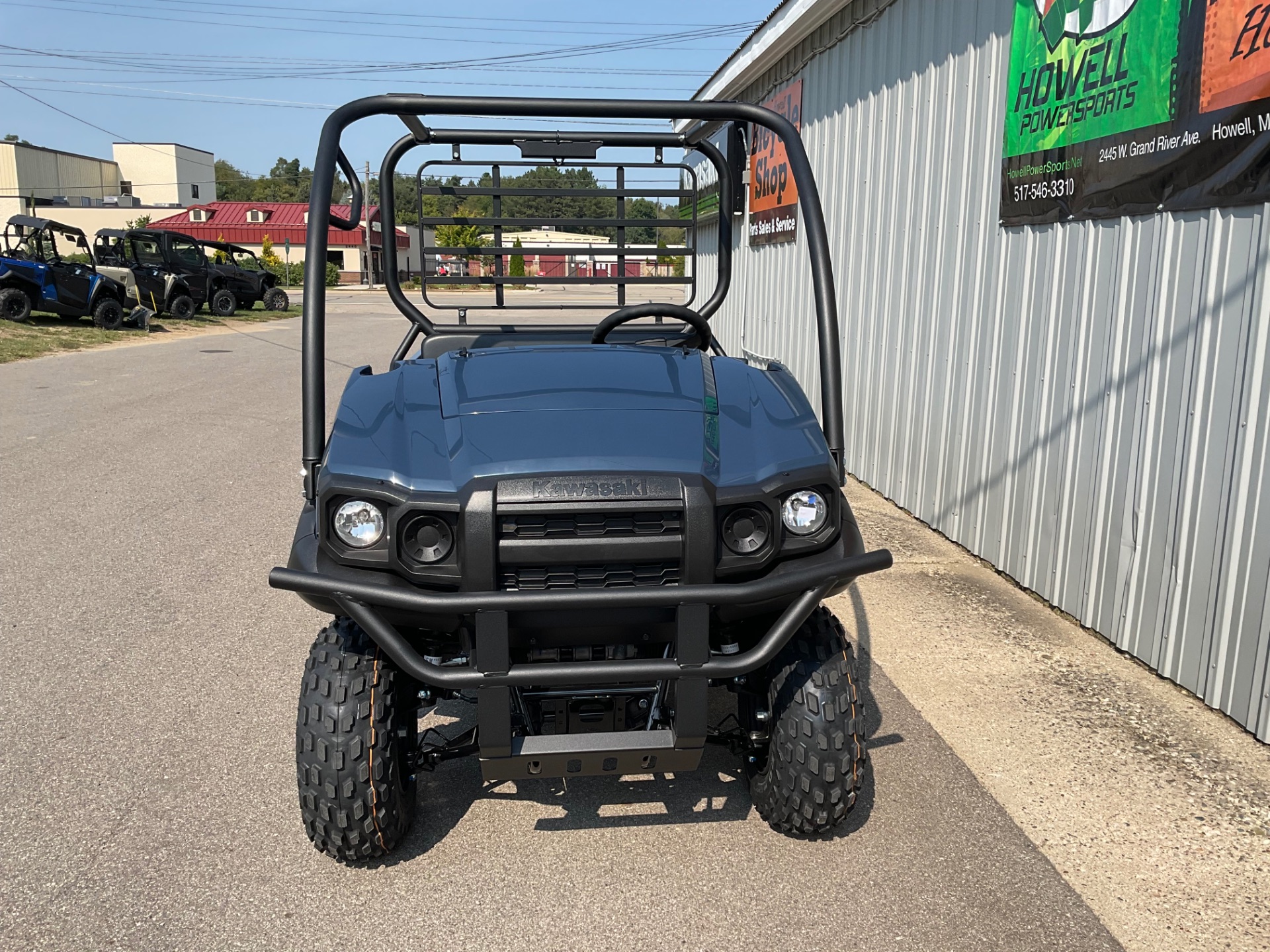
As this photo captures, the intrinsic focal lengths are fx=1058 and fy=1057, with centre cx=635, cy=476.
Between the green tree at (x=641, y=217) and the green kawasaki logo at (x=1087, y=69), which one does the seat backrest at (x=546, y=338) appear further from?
the green kawasaki logo at (x=1087, y=69)

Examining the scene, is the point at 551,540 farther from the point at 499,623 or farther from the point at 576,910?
the point at 576,910

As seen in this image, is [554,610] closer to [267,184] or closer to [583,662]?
[583,662]

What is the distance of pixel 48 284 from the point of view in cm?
1944

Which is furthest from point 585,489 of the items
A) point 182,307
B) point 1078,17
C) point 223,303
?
point 223,303

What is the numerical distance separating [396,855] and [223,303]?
25.6 meters

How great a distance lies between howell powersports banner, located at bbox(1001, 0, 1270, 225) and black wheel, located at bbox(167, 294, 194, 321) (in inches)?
879

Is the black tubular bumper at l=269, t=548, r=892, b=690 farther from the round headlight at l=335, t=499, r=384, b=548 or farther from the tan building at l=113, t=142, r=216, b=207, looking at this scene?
the tan building at l=113, t=142, r=216, b=207

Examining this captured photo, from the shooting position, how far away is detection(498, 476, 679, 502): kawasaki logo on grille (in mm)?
2482

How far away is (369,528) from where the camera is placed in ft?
8.54

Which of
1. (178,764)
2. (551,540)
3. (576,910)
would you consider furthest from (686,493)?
(178,764)

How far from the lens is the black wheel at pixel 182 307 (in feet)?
78.8

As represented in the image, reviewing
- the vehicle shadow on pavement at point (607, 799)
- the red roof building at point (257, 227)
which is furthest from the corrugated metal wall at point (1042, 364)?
the red roof building at point (257, 227)

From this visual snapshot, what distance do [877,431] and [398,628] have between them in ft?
18.0

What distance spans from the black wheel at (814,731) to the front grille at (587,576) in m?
0.52
